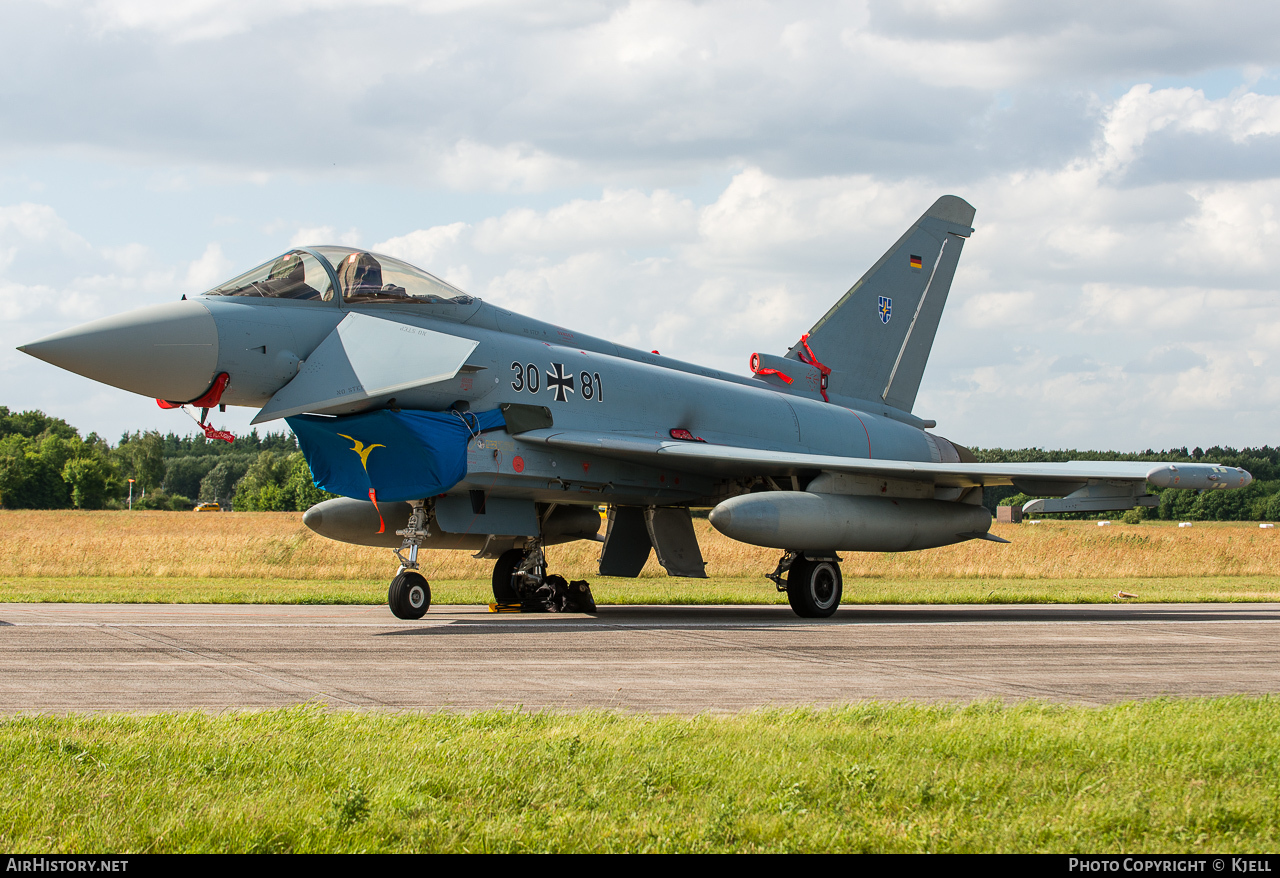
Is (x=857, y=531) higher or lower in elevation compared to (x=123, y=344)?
lower

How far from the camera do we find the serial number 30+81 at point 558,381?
47.8 ft

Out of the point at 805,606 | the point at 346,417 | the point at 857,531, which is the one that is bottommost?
the point at 805,606

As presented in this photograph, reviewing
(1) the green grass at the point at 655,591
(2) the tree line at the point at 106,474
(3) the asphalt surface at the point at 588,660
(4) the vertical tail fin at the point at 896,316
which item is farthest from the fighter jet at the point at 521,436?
(2) the tree line at the point at 106,474

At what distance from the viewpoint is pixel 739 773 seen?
4980 mm

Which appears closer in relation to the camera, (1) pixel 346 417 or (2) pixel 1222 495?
(1) pixel 346 417

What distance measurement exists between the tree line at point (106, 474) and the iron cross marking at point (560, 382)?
2605 inches

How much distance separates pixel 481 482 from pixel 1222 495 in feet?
350

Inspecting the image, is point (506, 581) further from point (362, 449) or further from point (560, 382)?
point (362, 449)

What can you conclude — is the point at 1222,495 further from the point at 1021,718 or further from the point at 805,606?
the point at 1021,718

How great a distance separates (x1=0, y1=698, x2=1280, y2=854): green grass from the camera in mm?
4160

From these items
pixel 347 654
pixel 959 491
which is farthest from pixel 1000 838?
pixel 959 491

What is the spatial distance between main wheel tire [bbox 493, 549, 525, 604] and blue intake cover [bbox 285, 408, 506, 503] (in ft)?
10.9

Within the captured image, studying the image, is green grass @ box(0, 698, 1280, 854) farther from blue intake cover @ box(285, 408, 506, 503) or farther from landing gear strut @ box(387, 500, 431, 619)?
blue intake cover @ box(285, 408, 506, 503)

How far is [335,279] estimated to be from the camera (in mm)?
13453
